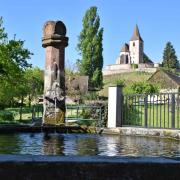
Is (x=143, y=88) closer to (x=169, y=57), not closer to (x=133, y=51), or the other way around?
(x=169, y=57)

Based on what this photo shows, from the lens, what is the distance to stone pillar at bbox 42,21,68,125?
52.3 feet

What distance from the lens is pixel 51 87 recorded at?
16.0 m

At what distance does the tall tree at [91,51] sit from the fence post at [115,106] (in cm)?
7200

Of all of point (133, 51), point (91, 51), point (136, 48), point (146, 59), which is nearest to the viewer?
point (91, 51)

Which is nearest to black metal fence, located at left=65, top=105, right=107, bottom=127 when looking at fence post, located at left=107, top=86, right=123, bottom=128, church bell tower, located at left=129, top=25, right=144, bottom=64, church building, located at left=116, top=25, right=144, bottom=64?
fence post, located at left=107, top=86, right=123, bottom=128

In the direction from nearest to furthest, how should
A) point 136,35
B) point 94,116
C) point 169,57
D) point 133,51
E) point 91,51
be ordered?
point 94,116 → point 91,51 → point 169,57 → point 133,51 → point 136,35

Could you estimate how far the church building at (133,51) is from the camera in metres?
179

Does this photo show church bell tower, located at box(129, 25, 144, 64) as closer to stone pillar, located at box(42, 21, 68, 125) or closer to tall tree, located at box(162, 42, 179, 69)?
tall tree, located at box(162, 42, 179, 69)

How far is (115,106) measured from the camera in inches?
577

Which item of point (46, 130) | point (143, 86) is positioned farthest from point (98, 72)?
point (46, 130)

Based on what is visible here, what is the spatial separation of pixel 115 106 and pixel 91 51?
239 feet

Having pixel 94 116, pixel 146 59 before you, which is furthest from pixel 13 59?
pixel 146 59
